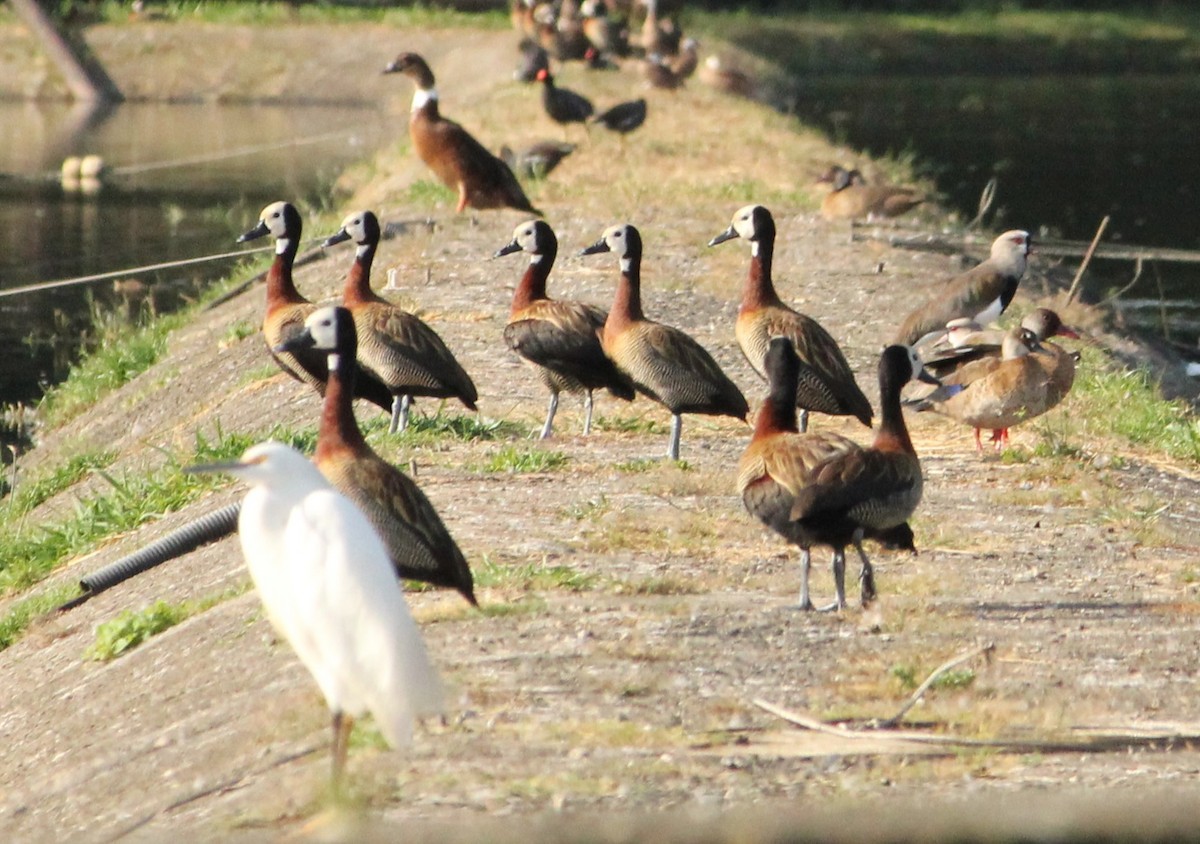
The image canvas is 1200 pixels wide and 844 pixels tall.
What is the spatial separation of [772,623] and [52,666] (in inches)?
115

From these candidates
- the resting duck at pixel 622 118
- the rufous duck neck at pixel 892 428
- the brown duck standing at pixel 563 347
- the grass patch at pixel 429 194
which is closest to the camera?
the rufous duck neck at pixel 892 428

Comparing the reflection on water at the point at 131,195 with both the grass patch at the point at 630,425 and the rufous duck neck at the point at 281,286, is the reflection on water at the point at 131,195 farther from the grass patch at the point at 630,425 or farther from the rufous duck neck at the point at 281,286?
the grass patch at the point at 630,425

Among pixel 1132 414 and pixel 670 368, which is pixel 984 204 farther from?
pixel 670 368

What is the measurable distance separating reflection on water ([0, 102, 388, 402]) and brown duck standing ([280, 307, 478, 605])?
329 inches

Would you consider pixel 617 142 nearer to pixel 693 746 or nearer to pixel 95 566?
pixel 95 566

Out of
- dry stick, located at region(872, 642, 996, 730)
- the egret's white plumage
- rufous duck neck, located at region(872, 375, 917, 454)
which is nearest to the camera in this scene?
the egret's white plumage

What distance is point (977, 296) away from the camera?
11.1 m

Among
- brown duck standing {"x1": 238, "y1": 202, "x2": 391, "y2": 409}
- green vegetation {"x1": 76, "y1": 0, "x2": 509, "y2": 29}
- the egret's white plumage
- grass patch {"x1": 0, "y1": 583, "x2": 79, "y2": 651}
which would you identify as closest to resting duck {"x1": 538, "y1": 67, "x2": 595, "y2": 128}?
brown duck standing {"x1": 238, "y1": 202, "x2": 391, "y2": 409}

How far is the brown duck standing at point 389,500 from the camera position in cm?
624

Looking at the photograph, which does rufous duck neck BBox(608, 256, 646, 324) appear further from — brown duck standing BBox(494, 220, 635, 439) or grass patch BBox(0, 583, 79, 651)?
grass patch BBox(0, 583, 79, 651)

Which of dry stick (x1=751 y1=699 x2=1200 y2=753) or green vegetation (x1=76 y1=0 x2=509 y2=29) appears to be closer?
dry stick (x1=751 y1=699 x2=1200 y2=753)

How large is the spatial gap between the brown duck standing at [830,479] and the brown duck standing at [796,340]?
1.12 metres

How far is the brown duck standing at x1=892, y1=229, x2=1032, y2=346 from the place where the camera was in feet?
36.2

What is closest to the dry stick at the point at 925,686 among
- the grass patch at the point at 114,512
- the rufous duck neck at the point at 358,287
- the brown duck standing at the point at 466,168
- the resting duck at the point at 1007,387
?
the resting duck at the point at 1007,387
